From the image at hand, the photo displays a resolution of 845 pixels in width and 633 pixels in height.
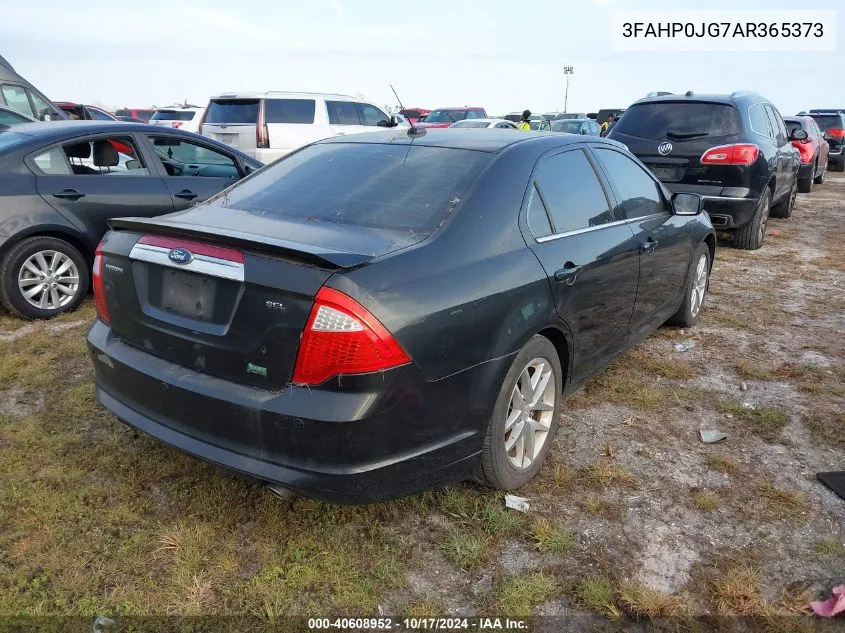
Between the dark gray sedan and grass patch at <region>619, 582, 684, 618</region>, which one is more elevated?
the dark gray sedan

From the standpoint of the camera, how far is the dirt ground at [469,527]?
2.32 metres

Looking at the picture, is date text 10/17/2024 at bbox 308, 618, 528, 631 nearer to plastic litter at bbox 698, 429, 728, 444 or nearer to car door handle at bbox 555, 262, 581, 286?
car door handle at bbox 555, 262, 581, 286

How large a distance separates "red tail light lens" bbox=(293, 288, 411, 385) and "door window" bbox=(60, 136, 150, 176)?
13.5 ft

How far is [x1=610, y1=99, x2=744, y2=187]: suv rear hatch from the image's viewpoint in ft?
24.0

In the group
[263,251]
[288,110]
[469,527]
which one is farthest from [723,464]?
[288,110]

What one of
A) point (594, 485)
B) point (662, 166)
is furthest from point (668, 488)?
point (662, 166)

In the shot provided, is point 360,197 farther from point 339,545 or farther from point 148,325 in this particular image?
point 339,545

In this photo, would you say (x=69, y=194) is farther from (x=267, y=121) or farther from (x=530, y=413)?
(x=267, y=121)

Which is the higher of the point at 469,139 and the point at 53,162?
the point at 469,139

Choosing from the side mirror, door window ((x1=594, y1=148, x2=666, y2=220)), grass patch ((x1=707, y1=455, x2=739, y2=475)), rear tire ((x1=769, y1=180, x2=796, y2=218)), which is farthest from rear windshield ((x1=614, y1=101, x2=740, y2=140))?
grass patch ((x1=707, y1=455, x2=739, y2=475))

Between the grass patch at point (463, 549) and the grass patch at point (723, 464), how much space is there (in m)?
1.35

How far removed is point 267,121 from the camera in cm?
1064

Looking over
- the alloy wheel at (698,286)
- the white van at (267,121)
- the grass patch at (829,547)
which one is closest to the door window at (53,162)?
the alloy wheel at (698,286)

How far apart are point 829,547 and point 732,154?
5624 millimetres
